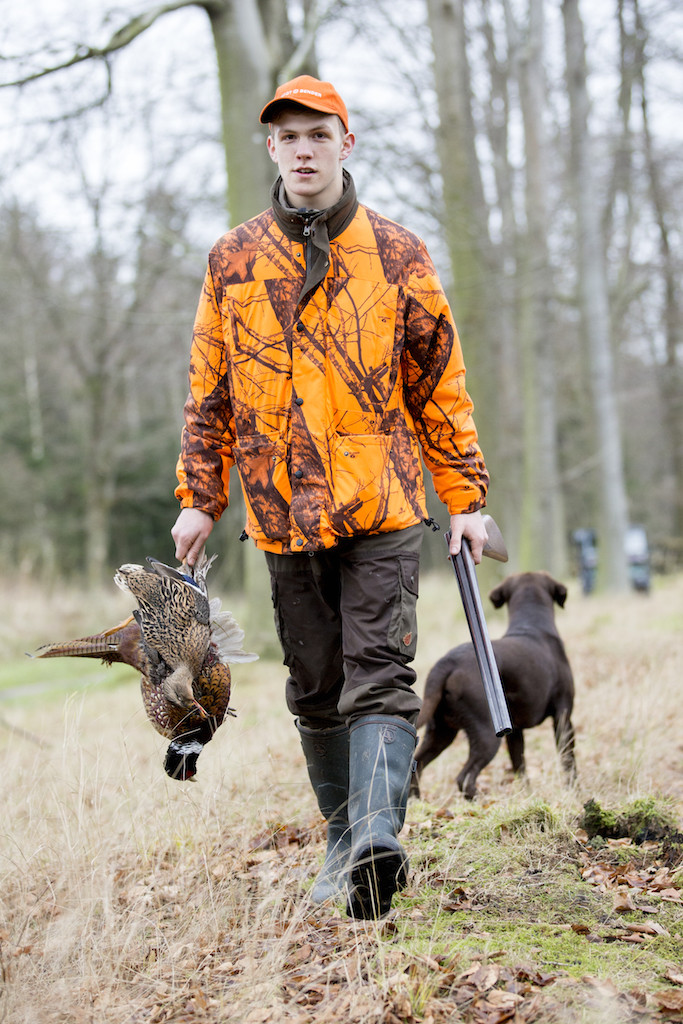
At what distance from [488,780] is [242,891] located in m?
2.38

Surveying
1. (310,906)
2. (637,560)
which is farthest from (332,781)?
(637,560)

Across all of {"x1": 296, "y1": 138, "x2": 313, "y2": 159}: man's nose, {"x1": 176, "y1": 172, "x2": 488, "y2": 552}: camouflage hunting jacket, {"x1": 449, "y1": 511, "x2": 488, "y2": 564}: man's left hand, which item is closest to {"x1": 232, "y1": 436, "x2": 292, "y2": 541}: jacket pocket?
{"x1": 176, "y1": 172, "x2": 488, "y2": 552}: camouflage hunting jacket

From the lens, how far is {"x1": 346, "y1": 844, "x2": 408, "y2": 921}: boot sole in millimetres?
2803

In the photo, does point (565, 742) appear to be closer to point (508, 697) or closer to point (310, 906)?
point (508, 697)

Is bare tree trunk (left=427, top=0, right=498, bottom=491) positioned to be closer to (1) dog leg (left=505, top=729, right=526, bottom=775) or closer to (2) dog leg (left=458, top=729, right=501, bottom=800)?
(1) dog leg (left=505, top=729, right=526, bottom=775)

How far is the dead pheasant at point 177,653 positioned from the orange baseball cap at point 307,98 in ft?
5.21

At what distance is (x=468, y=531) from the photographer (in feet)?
11.3

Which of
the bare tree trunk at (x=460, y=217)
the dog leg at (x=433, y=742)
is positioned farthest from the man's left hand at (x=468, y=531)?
the bare tree trunk at (x=460, y=217)

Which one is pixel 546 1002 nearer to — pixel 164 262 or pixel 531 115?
pixel 531 115

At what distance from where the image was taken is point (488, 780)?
17.7 ft

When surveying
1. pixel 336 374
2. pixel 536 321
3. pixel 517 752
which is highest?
pixel 536 321

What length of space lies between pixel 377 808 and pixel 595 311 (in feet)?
48.1

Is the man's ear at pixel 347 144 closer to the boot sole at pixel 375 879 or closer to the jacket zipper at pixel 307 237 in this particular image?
the jacket zipper at pixel 307 237

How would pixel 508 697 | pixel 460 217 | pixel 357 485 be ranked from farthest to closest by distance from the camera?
pixel 460 217, pixel 508 697, pixel 357 485
